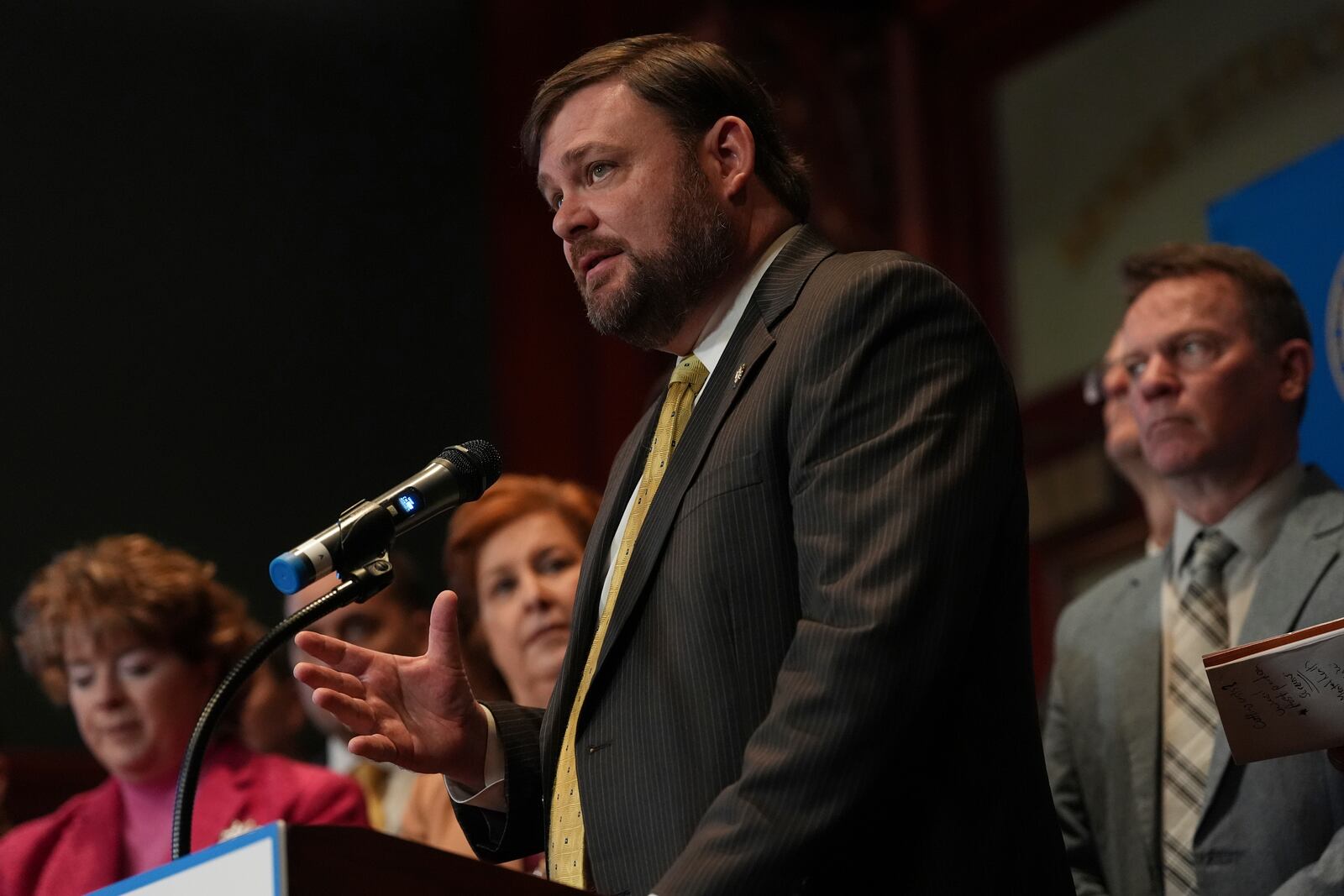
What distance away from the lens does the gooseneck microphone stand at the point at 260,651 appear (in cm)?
204

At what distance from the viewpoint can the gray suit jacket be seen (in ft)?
8.88

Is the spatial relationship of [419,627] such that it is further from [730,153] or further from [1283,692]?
[1283,692]

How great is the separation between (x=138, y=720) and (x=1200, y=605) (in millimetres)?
2097

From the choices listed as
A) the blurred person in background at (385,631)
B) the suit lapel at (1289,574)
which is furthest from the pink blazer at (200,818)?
the suit lapel at (1289,574)

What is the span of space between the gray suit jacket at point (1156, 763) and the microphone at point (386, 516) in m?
1.37

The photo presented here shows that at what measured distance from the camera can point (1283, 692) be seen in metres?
2.29

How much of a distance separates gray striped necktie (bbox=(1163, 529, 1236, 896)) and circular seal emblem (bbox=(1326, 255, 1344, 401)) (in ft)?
1.49

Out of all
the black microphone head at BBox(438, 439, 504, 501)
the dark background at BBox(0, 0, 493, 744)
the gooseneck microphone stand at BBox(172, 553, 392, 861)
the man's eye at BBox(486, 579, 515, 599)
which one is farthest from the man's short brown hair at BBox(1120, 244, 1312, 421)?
the dark background at BBox(0, 0, 493, 744)

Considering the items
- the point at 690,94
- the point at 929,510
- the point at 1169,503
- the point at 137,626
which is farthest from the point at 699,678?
the point at 1169,503

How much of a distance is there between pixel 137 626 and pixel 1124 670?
198 centimetres

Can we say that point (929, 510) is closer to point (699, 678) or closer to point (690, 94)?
point (699, 678)

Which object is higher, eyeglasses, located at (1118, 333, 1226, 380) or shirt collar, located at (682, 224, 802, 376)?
eyeglasses, located at (1118, 333, 1226, 380)

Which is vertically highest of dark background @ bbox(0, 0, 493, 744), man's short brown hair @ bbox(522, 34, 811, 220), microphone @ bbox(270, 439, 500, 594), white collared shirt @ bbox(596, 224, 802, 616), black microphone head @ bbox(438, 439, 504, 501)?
dark background @ bbox(0, 0, 493, 744)

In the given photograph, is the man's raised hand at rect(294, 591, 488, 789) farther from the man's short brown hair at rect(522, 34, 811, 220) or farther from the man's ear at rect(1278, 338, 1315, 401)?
the man's ear at rect(1278, 338, 1315, 401)
